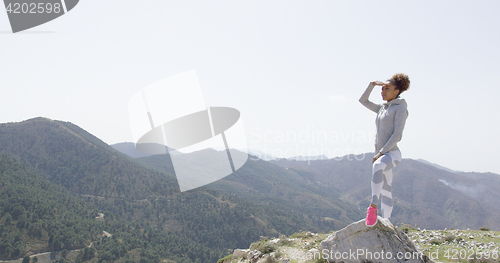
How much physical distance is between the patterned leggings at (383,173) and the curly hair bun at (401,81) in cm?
127

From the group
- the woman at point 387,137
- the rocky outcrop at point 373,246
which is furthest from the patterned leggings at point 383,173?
the rocky outcrop at point 373,246

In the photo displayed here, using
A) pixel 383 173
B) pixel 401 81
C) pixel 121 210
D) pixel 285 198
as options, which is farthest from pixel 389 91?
pixel 285 198

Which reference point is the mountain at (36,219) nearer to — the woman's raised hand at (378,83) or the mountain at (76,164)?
the mountain at (76,164)

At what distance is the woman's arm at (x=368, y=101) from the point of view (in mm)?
5637

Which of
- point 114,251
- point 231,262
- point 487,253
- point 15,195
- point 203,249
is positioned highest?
point 487,253

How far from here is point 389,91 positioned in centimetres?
520

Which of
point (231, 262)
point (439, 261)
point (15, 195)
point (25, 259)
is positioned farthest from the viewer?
point (15, 195)

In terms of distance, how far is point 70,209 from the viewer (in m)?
62.0

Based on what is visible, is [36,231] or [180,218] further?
[180,218]

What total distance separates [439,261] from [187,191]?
317 feet

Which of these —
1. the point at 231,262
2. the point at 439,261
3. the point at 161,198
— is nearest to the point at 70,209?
the point at 161,198

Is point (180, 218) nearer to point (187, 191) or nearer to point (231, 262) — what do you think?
point (187, 191)

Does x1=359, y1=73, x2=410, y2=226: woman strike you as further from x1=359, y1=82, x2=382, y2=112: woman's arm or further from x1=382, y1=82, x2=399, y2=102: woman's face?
x1=359, y1=82, x2=382, y2=112: woman's arm

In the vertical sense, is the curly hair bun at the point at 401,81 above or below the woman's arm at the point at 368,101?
above
